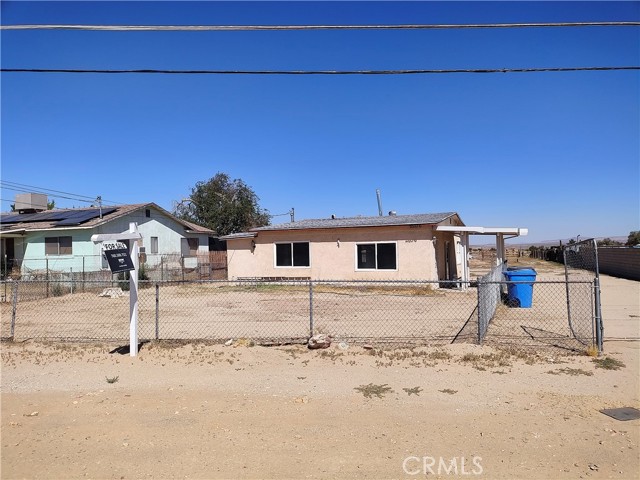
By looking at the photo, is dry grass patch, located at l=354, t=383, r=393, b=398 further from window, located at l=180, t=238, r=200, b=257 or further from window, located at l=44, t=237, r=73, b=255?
window, located at l=180, t=238, r=200, b=257

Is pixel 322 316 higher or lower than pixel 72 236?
lower

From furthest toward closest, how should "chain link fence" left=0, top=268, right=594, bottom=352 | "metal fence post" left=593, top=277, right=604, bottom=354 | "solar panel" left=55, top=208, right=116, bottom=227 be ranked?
1. "solar panel" left=55, top=208, right=116, bottom=227
2. "chain link fence" left=0, top=268, right=594, bottom=352
3. "metal fence post" left=593, top=277, right=604, bottom=354

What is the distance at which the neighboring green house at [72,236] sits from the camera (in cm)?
2397

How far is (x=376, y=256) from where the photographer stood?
2017 centimetres

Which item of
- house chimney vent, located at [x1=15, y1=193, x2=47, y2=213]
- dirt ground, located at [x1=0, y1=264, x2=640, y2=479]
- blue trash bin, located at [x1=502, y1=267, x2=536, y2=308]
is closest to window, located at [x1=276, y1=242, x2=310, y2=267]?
blue trash bin, located at [x1=502, y1=267, x2=536, y2=308]

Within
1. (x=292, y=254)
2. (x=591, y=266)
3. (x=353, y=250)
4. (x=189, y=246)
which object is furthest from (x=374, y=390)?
(x=189, y=246)

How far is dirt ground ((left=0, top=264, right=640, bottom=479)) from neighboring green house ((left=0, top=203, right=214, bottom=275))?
17.7m

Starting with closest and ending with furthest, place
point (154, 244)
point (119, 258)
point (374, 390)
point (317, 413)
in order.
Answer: point (317, 413) → point (374, 390) → point (119, 258) → point (154, 244)

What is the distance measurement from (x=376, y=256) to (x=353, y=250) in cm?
109

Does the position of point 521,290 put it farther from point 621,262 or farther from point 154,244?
point 154,244

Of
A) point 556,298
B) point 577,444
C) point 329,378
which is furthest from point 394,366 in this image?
point 556,298

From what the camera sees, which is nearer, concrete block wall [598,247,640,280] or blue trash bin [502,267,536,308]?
blue trash bin [502,267,536,308]

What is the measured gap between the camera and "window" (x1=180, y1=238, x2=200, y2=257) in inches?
1233

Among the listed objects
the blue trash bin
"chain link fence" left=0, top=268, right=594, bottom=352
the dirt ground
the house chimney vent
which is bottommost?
the dirt ground
